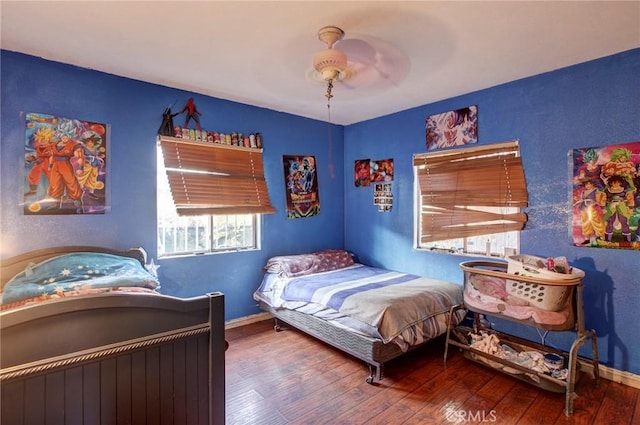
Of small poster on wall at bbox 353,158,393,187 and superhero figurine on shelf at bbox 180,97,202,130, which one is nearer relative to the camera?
superhero figurine on shelf at bbox 180,97,202,130

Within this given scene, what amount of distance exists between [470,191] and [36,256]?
12.1ft

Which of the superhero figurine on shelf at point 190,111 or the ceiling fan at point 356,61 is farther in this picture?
the superhero figurine on shelf at point 190,111

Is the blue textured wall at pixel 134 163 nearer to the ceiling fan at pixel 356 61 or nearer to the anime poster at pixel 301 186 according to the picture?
the anime poster at pixel 301 186

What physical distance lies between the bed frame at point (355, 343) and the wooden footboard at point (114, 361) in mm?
1201

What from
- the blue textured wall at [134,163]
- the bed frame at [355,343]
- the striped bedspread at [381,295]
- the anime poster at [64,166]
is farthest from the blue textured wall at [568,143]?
the anime poster at [64,166]

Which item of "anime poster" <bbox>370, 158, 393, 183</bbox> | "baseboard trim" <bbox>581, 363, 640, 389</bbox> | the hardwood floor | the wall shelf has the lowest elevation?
the hardwood floor

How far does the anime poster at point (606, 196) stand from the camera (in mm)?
2258

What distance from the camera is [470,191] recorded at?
308 cm

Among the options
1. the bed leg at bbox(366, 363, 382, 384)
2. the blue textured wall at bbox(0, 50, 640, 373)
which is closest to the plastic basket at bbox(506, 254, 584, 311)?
the blue textured wall at bbox(0, 50, 640, 373)

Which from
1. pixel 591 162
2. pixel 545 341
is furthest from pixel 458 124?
pixel 545 341

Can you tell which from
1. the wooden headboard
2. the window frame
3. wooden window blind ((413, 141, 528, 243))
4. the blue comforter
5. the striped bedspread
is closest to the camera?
the blue comforter

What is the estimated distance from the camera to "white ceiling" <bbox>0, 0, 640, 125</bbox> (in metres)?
1.77

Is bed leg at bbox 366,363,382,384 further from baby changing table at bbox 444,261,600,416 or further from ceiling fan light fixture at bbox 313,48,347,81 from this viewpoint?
ceiling fan light fixture at bbox 313,48,347,81

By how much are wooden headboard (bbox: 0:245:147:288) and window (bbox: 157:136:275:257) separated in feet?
1.44
